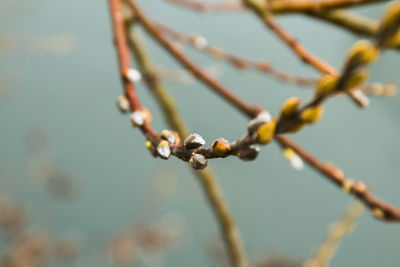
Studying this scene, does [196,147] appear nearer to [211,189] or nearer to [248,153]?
[248,153]

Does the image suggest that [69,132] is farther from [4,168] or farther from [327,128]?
[327,128]

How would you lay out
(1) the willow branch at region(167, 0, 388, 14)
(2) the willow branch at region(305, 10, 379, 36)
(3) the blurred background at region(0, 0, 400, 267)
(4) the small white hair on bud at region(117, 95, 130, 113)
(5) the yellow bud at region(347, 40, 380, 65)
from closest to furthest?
(5) the yellow bud at region(347, 40, 380, 65)
(4) the small white hair on bud at region(117, 95, 130, 113)
(1) the willow branch at region(167, 0, 388, 14)
(2) the willow branch at region(305, 10, 379, 36)
(3) the blurred background at region(0, 0, 400, 267)

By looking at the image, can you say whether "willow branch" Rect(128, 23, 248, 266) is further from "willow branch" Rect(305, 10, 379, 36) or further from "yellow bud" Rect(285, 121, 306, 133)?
"yellow bud" Rect(285, 121, 306, 133)

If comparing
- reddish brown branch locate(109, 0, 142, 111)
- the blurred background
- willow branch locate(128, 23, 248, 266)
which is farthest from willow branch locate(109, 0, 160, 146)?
the blurred background

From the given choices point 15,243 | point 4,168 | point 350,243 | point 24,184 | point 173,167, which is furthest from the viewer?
point 350,243

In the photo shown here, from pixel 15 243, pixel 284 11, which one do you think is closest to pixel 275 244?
pixel 15 243
